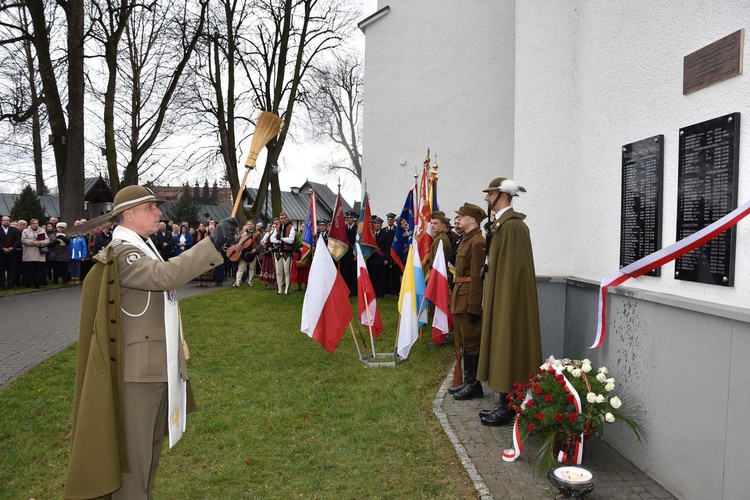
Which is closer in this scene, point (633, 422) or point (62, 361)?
point (633, 422)

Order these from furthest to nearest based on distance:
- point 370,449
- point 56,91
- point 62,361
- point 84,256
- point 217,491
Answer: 1. point 56,91
2. point 84,256
3. point 62,361
4. point 370,449
5. point 217,491

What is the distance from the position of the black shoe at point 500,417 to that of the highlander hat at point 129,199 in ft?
12.2

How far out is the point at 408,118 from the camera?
1661cm

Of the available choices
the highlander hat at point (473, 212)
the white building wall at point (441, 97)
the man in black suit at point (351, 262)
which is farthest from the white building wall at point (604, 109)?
the man in black suit at point (351, 262)

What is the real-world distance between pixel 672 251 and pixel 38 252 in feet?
54.8

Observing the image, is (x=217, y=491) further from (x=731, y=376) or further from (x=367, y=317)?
(x=367, y=317)

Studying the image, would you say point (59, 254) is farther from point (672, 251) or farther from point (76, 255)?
point (672, 251)

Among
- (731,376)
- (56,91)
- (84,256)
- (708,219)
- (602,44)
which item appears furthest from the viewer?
(56,91)

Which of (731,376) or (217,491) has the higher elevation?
(731,376)

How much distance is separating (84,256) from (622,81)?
16016 millimetres

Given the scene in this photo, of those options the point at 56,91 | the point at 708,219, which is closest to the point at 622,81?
the point at 708,219

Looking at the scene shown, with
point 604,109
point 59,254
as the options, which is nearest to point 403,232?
point 604,109

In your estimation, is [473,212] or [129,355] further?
[473,212]

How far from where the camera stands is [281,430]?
17.7 ft
